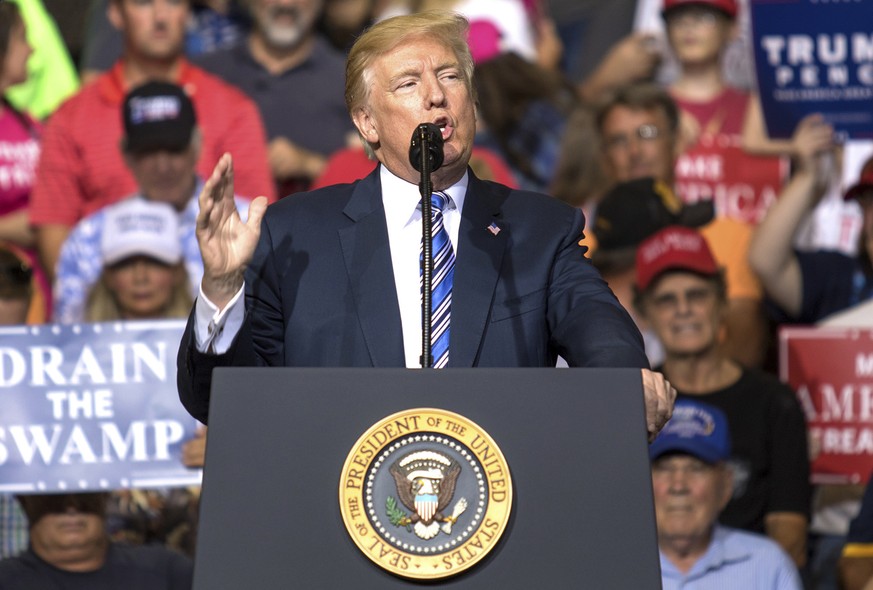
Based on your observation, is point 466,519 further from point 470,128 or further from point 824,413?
point 824,413

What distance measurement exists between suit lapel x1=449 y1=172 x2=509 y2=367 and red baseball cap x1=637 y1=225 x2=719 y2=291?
8.02ft

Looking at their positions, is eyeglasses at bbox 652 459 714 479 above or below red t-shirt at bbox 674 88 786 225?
below

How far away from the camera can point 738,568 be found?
4121 millimetres

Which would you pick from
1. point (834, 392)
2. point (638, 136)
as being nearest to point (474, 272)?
point (834, 392)

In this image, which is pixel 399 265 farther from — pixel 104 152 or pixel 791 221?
pixel 104 152

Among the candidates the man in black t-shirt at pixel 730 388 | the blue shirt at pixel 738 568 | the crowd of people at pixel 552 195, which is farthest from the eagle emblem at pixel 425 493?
the man in black t-shirt at pixel 730 388

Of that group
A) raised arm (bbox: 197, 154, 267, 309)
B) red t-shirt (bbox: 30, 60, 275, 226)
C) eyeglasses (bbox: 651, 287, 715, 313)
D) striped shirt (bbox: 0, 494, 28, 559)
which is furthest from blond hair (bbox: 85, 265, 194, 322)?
raised arm (bbox: 197, 154, 267, 309)

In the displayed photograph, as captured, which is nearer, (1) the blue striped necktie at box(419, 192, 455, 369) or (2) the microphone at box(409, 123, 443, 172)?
(2) the microphone at box(409, 123, 443, 172)

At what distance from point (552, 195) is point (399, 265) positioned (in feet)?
8.52

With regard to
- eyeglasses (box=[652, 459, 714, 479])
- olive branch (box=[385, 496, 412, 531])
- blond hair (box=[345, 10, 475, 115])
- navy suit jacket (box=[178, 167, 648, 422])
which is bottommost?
eyeglasses (box=[652, 459, 714, 479])

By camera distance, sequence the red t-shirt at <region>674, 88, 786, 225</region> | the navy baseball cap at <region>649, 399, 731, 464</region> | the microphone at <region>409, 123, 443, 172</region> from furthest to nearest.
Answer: the red t-shirt at <region>674, 88, 786, 225</region> < the navy baseball cap at <region>649, 399, 731, 464</region> < the microphone at <region>409, 123, 443, 172</region>

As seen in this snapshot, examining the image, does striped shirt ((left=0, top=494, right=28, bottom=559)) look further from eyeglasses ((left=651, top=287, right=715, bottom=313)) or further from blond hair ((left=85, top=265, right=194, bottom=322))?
eyeglasses ((left=651, top=287, right=715, bottom=313))

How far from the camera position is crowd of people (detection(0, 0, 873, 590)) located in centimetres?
426

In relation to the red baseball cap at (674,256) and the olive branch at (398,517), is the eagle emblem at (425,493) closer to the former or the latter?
the olive branch at (398,517)
